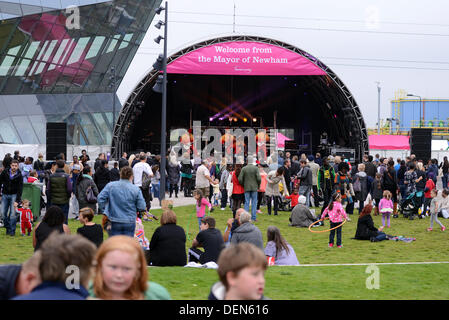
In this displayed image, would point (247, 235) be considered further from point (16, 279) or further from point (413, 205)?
point (413, 205)

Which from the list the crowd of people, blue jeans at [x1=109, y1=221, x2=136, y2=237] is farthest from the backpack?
blue jeans at [x1=109, y1=221, x2=136, y2=237]

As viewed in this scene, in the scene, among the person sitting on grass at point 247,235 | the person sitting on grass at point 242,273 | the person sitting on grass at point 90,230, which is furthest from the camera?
the person sitting on grass at point 247,235

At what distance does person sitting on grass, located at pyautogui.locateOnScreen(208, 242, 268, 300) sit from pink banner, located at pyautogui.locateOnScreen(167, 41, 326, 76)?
2805 cm

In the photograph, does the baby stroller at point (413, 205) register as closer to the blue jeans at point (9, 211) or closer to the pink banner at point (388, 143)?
the blue jeans at point (9, 211)

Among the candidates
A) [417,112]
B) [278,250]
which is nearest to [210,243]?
[278,250]

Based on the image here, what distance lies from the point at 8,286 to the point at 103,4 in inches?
1349

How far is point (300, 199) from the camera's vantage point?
57.4 ft

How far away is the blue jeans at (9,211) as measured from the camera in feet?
47.3

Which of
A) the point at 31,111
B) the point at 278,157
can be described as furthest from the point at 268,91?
the point at 278,157

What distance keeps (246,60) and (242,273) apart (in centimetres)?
2849

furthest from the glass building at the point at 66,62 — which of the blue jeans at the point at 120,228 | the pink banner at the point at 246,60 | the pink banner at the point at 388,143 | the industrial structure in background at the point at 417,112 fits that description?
the industrial structure in background at the point at 417,112

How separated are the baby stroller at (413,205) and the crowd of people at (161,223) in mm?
126

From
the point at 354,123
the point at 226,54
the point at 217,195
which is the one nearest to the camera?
the point at 217,195

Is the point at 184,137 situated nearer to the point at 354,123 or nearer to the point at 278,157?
the point at 354,123
